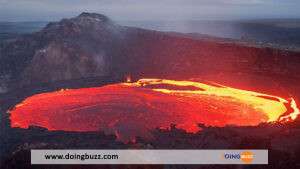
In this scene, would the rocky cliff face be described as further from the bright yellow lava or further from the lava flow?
the lava flow

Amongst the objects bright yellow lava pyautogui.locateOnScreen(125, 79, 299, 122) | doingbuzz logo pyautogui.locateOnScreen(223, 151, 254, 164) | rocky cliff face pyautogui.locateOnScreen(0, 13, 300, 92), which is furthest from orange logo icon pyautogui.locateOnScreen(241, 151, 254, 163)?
rocky cliff face pyautogui.locateOnScreen(0, 13, 300, 92)

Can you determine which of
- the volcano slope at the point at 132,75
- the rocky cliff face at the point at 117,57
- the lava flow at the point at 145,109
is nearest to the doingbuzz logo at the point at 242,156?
the volcano slope at the point at 132,75

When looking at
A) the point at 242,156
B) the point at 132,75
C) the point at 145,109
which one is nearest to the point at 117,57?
the point at 132,75

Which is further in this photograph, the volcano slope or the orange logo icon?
the volcano slope

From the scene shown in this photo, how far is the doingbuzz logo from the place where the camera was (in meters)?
10.4

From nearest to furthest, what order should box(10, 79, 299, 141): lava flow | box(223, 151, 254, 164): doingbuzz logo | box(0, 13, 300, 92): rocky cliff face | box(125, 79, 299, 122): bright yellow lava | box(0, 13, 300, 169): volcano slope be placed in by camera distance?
box(223, 151, 254, 164): doingbuzz logo < box(0, 13, 300, 169): volcano slope < box(10, 79, 299, 141): lava flow < box(125, 79, 299, 122): bright yellow lava < box(0, 13, 300, 92): rocky cliff face

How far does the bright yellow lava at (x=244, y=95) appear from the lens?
15.1 metres

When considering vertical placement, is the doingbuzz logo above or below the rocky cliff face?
below

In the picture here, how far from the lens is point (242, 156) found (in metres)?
10.4

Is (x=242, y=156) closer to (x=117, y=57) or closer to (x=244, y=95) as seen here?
(x=244, y=95)

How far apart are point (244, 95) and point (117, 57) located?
1109 centimetres

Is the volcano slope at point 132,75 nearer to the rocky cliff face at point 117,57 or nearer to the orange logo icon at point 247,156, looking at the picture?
the rocky cliff face at point 117,57

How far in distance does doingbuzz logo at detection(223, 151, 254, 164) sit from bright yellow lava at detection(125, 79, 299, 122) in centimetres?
385

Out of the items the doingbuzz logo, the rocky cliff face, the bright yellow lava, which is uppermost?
the rocky cliff face
